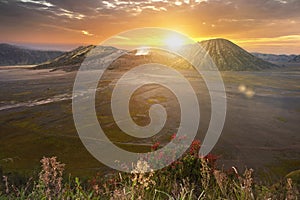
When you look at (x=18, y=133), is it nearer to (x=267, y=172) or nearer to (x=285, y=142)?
(x=267, y=172)

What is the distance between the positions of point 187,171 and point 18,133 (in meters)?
29.9

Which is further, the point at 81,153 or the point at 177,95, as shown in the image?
the point at 177,95


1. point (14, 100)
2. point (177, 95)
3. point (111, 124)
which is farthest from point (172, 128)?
point (14, 100)

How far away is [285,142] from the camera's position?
26797 millimetres

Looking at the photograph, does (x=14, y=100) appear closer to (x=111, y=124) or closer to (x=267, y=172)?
(x=111, y=124)

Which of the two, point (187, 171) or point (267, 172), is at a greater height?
point (187, 171)

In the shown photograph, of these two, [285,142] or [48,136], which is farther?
[48,136]

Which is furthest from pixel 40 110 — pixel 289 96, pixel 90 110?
pixel 289 96

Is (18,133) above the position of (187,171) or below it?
below

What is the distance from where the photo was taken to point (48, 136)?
3077 cm

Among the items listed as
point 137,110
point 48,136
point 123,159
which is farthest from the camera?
point 137,110

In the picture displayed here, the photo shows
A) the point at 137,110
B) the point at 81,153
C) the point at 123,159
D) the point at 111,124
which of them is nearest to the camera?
the point at 123,159

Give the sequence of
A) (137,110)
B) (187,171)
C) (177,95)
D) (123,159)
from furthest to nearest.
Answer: (177,95) → (137,110) → (123,159) → (187,171)

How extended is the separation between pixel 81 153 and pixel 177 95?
31.4m
